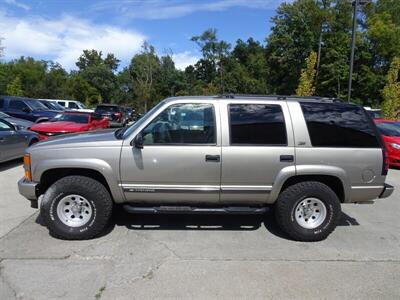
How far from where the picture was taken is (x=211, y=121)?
5316mm

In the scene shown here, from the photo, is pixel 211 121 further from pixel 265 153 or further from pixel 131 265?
pixel 131 265

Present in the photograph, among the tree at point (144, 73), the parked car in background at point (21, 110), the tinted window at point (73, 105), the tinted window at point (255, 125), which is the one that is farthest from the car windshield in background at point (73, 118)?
the tree at point (144, 73)

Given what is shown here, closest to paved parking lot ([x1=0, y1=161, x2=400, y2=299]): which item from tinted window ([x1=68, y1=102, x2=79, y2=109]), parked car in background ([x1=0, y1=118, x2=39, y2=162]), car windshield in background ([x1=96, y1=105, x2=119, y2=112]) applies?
parked car in background ([x1=0, y1=118, x2=39, y2=162])

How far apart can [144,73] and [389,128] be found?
174ft

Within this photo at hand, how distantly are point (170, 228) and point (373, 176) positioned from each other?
2893 millimetres

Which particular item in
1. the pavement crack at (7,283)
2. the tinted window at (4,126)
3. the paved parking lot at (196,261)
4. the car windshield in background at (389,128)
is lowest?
the paved parking lot at (196,261)

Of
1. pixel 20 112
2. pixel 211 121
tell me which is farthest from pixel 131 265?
pixel 20 112

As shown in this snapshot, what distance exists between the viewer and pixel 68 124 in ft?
46.3

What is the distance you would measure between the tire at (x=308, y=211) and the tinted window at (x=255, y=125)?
709mm

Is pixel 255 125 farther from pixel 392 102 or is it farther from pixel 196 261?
pixel 392 102

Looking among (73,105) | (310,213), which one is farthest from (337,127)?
(73,105)

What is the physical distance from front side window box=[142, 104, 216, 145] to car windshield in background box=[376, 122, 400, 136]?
9484 mm

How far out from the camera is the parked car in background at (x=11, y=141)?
1028cm

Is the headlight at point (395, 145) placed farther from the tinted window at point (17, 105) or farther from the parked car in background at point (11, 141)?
the tinted window at point (17, 105)
